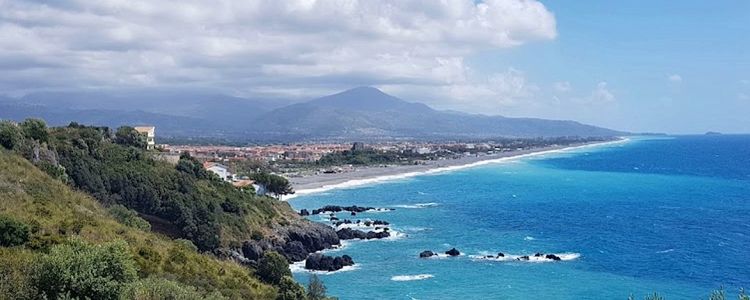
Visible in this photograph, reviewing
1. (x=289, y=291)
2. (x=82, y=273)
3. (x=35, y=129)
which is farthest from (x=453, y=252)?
(x=82, y=273)

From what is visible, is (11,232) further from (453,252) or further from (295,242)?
(453,252)

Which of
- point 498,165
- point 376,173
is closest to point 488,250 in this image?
point 376,173

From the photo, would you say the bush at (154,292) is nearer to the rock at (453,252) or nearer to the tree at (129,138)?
the rock at (453,252)

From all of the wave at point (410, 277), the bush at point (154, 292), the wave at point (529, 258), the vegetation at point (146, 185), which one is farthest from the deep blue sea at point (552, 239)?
the bush at point (154, 292)

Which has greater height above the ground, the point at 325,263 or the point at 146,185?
the point at 146,185

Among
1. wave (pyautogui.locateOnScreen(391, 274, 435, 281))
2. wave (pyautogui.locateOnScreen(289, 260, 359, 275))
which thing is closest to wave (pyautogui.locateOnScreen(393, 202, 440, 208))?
wave (pyautogui.locateOnScreen(289, 260, 359, 275))

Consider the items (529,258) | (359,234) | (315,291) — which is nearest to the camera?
(315,291)

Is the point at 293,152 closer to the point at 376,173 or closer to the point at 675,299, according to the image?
the point at 376,173
